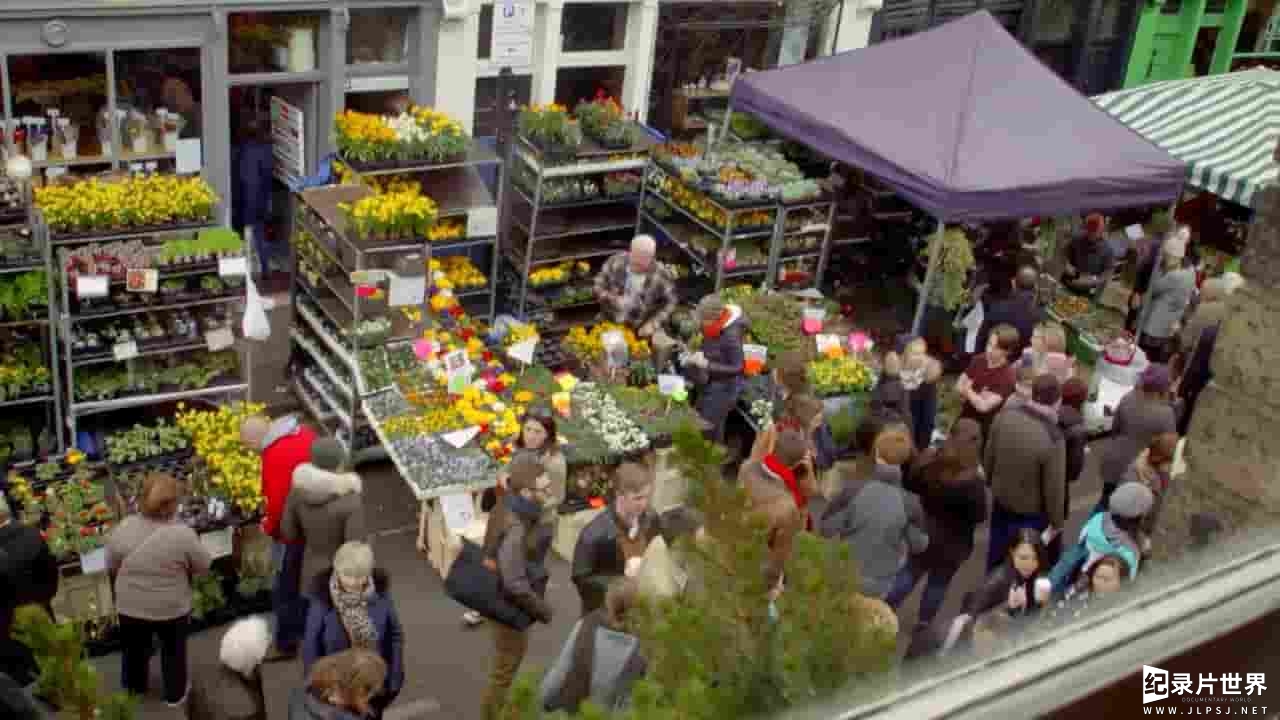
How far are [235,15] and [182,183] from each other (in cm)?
316

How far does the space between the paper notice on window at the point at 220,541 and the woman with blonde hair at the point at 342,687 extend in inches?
111

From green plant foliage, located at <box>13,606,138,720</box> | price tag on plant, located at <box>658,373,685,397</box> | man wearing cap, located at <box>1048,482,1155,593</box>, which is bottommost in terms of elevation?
price tag on plant, located at <box>658,373,685,397</box>

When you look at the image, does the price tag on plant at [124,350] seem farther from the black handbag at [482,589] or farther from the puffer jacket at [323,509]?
the black handbag at [482,589]

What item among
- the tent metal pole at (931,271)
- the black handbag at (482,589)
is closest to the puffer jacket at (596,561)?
the black handbag at (482,589)

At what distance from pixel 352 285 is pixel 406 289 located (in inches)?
16.1

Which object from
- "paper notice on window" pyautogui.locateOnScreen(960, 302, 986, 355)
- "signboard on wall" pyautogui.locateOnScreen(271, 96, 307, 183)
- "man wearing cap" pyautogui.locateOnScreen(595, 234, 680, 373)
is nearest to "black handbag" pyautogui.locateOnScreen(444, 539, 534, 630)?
"man wearing cap" pyautogui.locateOnScreen(595, 234, 680, 373)

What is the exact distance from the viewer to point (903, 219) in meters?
13.9

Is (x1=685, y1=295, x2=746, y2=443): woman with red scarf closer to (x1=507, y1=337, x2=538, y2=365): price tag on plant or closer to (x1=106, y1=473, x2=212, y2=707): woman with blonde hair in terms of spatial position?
(x1=507, y1=337, x2=538, y2=365): price tag on plant

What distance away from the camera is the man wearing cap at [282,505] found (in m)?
7.45

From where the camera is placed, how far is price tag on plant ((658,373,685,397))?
31.5 ft

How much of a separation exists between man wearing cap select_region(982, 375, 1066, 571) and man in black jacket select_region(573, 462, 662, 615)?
260 cm

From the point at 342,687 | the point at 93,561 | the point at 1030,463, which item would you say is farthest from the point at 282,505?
the point at 1030,463

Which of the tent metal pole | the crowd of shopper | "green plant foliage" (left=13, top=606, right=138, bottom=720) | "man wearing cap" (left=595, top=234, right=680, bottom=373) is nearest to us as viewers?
"green plant foliage" (left=13, top=606, right=138, bottom=720)

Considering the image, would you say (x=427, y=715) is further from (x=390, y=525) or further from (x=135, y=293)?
(x=135, y=293)
